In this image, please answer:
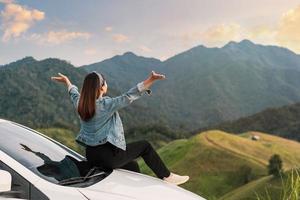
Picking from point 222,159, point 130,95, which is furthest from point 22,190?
point 222,159

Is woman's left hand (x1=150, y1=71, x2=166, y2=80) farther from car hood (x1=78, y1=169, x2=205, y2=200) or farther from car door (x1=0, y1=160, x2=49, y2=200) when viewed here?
car door (x1=0, y1=160, x2=49, y2=200)

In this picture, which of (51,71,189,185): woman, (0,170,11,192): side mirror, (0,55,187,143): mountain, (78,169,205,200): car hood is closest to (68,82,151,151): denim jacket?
(51,71,189,185): woman

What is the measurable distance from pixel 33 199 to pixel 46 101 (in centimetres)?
17906

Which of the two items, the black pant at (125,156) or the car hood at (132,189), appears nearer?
the car hood at (132,189)

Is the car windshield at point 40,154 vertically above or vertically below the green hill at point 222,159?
above

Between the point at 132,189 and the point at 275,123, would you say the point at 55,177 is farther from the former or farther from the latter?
the point at 275,123

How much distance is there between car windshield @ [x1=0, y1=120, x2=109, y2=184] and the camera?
12.8ft

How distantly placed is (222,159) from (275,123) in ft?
202

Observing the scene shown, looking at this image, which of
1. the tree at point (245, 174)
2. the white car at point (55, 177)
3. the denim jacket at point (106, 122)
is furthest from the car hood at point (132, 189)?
the tree at point (245, 174)

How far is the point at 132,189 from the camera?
4.02 meters

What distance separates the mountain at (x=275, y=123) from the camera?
5031 inches

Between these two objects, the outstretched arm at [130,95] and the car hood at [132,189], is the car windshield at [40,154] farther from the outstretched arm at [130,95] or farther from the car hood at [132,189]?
the outstretched arm at [130,95]

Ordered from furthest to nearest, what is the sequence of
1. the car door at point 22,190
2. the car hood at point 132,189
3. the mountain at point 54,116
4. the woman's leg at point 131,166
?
the mountain at point 54,116, the woman's leg at point 131,166, the car hood at point 132,189, the car door at point 22,190

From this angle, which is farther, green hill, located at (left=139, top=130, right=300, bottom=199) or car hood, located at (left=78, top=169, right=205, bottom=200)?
green hill, located at (left=139, top=130, right=300, bottom=199)
